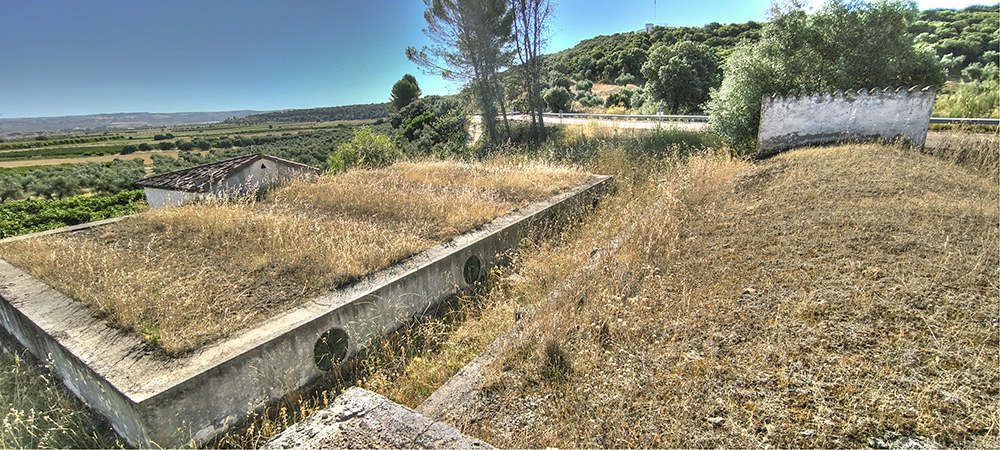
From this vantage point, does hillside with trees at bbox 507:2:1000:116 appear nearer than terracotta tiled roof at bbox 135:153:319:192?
No

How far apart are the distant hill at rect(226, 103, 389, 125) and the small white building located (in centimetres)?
8342

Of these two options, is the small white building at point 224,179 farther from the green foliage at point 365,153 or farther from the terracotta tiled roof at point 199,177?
the green foliage at point 365,153

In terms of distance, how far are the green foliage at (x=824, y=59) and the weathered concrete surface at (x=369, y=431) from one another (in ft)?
34.7

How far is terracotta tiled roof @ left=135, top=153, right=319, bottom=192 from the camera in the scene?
26.8 ft

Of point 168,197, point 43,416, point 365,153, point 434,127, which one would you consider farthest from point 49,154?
point 43,416

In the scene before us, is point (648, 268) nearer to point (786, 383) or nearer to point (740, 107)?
point (786, 383)

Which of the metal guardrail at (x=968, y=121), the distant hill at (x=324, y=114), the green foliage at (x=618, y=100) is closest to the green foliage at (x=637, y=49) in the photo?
the green foliage at (x=618, y=100)

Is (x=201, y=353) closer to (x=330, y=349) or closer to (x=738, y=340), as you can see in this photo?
(x=330, y=349)

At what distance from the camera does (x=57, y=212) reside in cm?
1402

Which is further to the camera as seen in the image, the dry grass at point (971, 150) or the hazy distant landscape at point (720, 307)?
the dry grass at point (971, 150)

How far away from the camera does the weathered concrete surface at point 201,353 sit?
8.17 feet

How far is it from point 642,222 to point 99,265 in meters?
6.03

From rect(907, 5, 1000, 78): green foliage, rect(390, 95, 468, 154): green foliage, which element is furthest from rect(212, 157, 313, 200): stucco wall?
rect(907, 5, 1000, 78): green foliage

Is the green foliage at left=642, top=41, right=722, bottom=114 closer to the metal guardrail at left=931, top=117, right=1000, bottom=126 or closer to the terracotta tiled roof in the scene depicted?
the metal guardrail at left=931, top=117, right=1000, bottom=126
